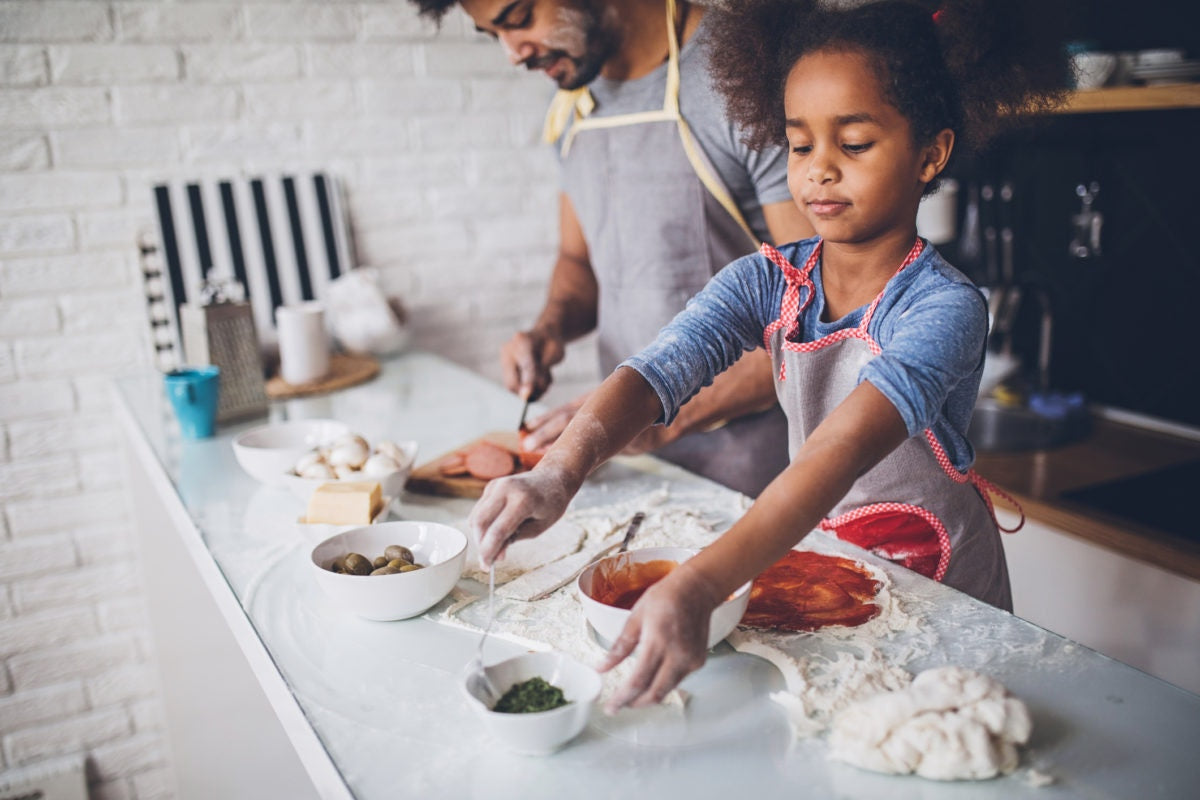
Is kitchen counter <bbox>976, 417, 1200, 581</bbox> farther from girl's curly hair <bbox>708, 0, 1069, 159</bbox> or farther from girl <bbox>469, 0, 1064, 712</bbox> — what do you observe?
girl's curly hair <bbox>708, 0, 1069, 159</bbox>

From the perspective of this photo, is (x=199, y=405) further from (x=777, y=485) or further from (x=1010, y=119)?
(x=1010, y=119)

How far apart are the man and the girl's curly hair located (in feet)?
1.33

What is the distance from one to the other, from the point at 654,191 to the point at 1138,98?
2.99ft

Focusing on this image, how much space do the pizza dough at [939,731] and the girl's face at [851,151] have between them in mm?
464

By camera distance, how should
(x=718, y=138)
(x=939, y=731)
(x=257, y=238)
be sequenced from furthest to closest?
(x=257, y=238)
(x=718, y=138)
(x=939, y=731)

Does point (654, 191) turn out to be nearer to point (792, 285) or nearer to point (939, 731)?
point (792, 285)

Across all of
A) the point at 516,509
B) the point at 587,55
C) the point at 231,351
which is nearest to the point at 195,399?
the point at 231,351

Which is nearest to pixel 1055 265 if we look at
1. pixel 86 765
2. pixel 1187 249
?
pixel 1187 249

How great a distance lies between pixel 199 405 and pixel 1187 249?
2035mm

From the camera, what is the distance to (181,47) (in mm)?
2150

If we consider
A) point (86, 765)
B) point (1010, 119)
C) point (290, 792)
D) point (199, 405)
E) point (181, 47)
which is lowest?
point (86, 765)

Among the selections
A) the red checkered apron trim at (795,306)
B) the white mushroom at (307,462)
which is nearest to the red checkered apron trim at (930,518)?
the red checkered apron trim at (795,306)

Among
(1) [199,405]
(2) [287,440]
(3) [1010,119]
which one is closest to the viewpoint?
(3) [1010,119]

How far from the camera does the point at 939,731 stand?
759 millimetres
